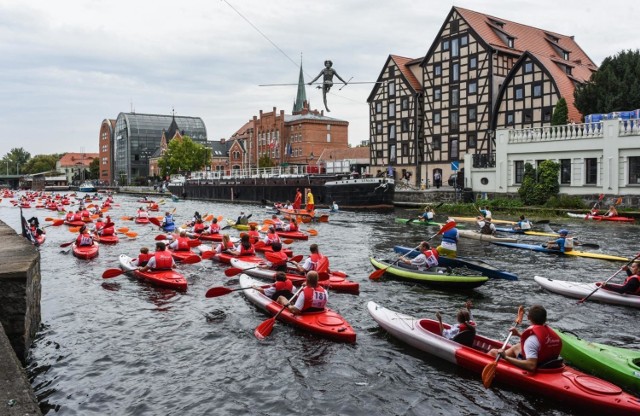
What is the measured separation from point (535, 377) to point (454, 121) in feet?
169

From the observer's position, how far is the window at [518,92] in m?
50.9

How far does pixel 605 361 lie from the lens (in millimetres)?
9789

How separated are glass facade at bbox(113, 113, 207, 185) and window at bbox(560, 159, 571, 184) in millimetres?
108576

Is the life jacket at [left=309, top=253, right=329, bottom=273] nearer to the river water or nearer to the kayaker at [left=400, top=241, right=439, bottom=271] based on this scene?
the river water

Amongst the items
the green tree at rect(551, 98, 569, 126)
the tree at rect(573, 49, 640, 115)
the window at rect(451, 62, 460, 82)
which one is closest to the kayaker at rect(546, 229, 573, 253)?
the green tree at rect(551, 98, 569, 126)

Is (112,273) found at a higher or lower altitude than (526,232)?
lower

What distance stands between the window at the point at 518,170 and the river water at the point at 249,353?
23718 mm

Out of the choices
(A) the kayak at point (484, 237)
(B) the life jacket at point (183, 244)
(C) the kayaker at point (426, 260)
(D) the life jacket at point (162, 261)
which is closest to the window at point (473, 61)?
(A) the kayak at point (484, 237)

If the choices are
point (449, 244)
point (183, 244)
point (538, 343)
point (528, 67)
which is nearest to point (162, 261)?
point (183, 244)

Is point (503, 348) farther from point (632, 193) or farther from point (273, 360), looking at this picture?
point (632, 193)

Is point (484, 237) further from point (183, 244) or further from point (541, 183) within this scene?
point (541, 183)

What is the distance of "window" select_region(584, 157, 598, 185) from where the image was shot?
38.1 m

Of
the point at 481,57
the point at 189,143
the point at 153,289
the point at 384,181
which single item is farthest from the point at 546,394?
the point at 189,143

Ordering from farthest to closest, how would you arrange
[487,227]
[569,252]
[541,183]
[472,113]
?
1. [472,113]
2. [541,183]
3. [487,227]
4. [569,252]
